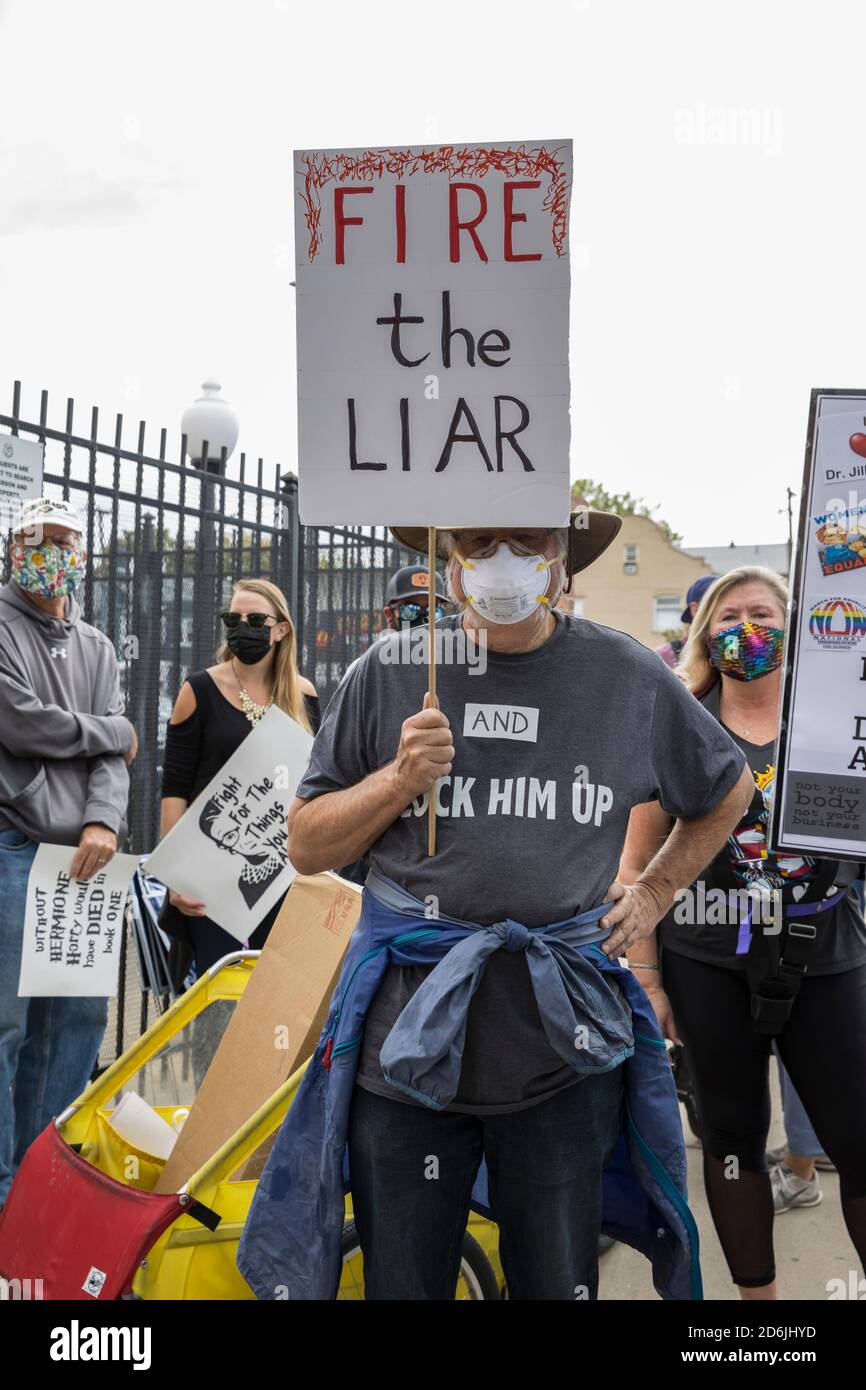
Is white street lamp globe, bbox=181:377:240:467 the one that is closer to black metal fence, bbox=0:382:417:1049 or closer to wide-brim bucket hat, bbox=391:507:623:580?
black metal fence, bbox=0:382:417:1049

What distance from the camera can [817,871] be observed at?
10.1 feet

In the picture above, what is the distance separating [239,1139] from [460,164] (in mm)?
1956

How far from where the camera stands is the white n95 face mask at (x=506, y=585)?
7.16 feet

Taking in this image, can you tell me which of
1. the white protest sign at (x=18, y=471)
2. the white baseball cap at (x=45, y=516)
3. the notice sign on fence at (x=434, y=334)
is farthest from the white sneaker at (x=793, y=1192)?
the white protest sign at (x=18, y=471)

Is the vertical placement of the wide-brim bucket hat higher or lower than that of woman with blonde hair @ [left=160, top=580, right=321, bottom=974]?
higher

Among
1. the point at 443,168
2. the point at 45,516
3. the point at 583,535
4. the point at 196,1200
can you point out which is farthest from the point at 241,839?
the point at 443,168

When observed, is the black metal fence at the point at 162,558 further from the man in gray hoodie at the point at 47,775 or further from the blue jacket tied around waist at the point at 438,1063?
the blue jacket tied around waist at the point at 438,1063

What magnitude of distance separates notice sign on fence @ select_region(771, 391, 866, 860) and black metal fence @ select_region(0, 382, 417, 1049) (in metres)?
3.49

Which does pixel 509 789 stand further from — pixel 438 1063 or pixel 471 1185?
pixel 471 1185

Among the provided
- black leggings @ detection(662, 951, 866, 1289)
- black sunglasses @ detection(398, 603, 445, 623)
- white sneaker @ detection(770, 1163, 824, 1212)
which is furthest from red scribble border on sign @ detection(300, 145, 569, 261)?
white sneaker @ detection(770, 1163, 824, 1212)

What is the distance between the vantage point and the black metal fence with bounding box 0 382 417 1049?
20.0ft
